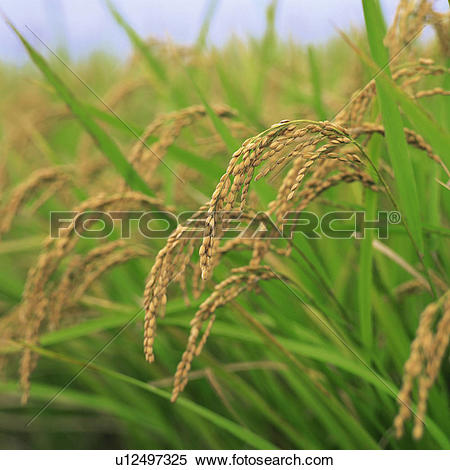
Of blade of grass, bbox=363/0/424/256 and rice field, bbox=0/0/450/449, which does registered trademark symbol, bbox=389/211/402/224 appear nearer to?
rice field, bbox=0/0/450/449

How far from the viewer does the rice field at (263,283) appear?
0.93 m

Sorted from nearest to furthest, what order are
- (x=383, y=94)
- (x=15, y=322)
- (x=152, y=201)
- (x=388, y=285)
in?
(x=383, y=94), (x=152, y=201), (x=388, y=285), (x=15, y=322)

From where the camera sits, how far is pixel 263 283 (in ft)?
4.02

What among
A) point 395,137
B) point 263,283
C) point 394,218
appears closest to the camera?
point 395,137

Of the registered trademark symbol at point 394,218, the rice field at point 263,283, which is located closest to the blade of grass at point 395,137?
the rice field at point 263,283

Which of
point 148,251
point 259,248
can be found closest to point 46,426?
point 148,251

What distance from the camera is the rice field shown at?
0.93m

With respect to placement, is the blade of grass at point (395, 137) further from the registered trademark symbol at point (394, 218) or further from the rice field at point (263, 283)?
the registered trademark symbol at point (394, 218)

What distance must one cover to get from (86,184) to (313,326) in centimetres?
Result: 126

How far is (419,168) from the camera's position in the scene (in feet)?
4.97

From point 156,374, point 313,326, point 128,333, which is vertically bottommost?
point 156,374

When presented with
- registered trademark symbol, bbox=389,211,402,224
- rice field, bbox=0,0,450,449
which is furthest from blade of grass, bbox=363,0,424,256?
registered trademark symbol, bbox=389,211,402,224

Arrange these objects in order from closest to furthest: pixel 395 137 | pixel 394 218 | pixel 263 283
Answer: pixel 395 137, pixel 263 283, pixel 394 218

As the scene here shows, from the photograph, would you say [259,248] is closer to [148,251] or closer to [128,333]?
[148,251]
